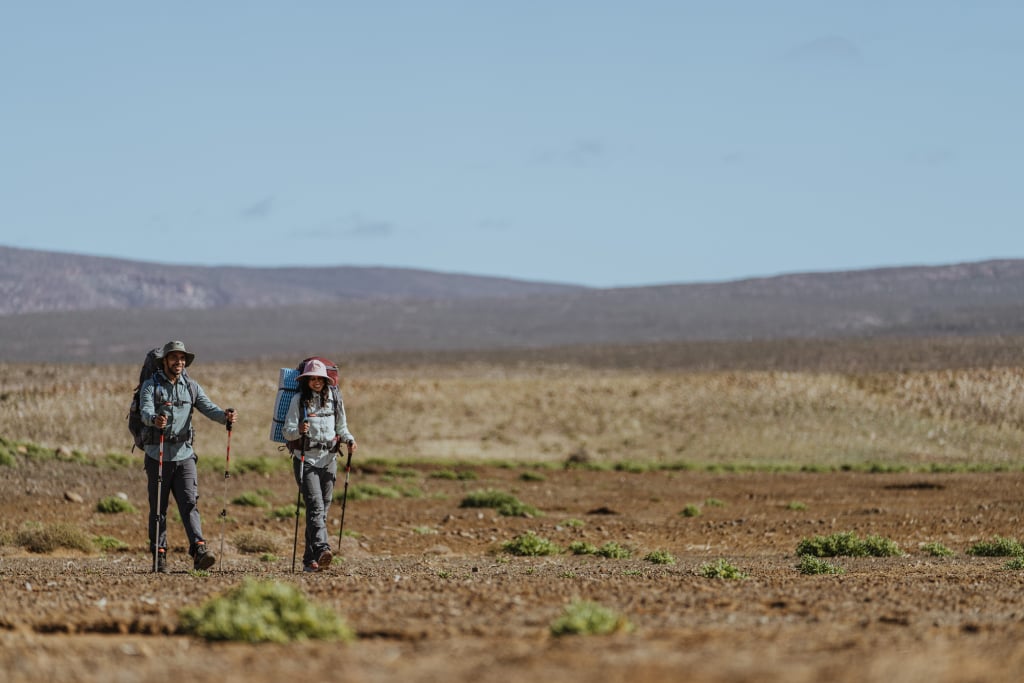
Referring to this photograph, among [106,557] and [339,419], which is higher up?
[339,419]

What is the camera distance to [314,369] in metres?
13.4

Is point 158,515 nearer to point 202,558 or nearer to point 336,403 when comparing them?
point 202,558

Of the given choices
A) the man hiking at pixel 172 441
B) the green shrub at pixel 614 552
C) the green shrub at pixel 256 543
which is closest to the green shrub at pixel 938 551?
the green shrub at pixel 614 552

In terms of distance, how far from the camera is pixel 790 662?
22.2 feet

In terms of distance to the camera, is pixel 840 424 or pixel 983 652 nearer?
pixel 983 652

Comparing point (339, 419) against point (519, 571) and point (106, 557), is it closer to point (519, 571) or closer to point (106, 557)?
point (519, 571)

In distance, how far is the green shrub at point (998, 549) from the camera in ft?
55.8

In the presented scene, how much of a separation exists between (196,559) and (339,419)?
1731 mm

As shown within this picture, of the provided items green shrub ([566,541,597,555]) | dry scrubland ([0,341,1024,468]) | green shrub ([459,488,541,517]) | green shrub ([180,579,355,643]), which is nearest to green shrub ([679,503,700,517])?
green shrub ([459,488,541,517])

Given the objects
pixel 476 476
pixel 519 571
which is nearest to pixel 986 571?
pixel 519 571

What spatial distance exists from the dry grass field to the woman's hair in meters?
1.52

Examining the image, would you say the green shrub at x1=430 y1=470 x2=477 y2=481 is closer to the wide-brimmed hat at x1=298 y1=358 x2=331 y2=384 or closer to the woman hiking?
the woman hiking

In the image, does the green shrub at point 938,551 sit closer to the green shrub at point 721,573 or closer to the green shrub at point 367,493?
the green shrub at point 721,573

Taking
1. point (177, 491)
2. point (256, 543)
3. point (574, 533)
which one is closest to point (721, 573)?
point (177, 491)
